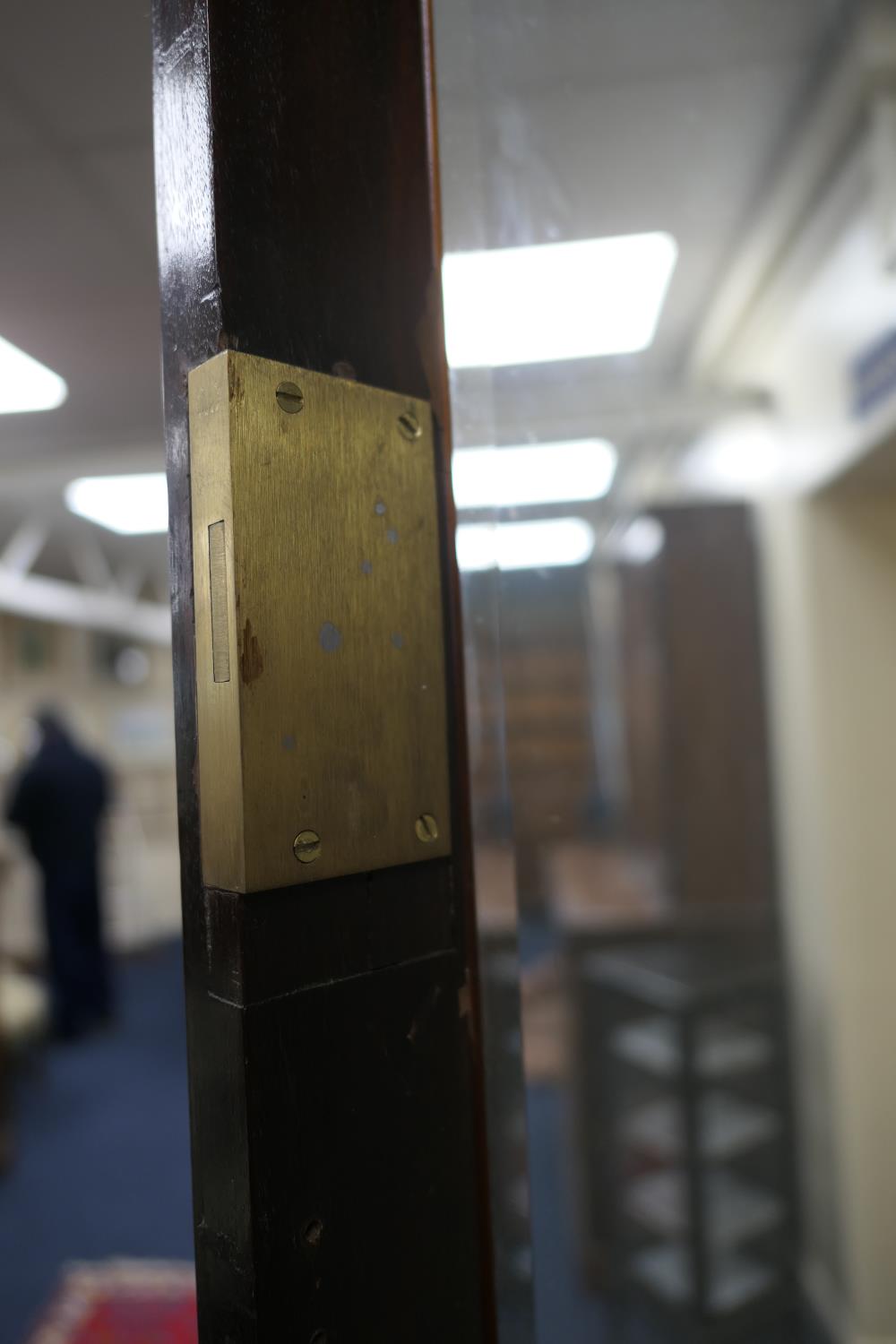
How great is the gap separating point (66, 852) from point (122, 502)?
1.42 m

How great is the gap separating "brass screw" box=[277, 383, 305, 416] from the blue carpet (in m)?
1.53

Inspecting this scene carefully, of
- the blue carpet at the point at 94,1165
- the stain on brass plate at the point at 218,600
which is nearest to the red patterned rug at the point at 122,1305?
the blue carpet at the point at 94,1165

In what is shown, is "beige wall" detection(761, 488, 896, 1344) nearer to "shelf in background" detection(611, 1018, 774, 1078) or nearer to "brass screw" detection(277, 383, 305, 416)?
"shelf in background" detection(611, 1018, 774, 1078)

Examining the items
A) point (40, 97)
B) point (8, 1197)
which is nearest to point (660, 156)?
point (40, 97)

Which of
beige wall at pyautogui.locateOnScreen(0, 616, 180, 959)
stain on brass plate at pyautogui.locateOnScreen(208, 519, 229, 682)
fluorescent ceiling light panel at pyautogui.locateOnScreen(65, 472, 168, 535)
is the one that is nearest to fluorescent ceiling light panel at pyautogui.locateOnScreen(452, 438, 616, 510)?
stain on brass plate at pyautogui.locateOnScreen(208, 519, 229, 682)

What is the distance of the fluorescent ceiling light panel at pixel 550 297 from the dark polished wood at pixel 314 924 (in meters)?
0.06

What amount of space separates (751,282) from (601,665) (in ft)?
8.86

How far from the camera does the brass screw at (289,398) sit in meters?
0.27

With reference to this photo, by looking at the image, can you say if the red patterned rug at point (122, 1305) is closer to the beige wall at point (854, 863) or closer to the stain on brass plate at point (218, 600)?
the beige wall at point (854, 863)

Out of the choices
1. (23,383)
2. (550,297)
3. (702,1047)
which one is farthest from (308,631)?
(702,1047)

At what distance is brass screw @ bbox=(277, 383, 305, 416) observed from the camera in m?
0.27

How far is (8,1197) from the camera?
2.37 m

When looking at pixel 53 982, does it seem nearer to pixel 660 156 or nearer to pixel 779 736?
pixel 779 736

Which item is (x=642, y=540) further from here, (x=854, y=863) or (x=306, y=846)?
(x=306, y=846)
